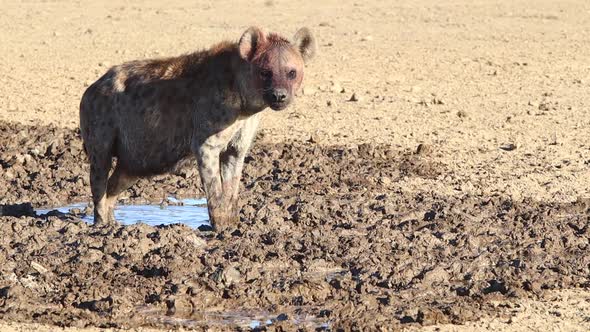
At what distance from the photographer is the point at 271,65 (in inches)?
309

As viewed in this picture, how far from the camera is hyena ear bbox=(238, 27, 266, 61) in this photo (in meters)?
7.88

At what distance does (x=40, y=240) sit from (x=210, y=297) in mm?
1266

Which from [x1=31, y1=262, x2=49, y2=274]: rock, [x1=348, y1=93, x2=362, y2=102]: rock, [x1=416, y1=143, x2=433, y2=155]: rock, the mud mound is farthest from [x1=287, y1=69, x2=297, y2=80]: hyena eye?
[x1=348, y1=93, x2=362, y2=102]: rock

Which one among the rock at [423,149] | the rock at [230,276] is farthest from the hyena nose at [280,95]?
the rock at [423,149]

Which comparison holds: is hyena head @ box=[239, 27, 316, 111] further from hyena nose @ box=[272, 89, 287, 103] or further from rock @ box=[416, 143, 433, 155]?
rock @ box=[416, 143, 433, 155]

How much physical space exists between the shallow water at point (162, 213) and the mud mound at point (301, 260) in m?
0.19

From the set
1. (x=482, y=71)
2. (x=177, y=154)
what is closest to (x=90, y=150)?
(x=177, y=154)

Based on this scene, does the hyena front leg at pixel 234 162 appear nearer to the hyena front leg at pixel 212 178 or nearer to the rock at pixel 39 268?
the hyena front leg at pixel 212 178

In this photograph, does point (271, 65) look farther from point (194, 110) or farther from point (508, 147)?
point (508, 147)

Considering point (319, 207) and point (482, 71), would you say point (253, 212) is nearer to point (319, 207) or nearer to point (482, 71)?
point (319, 207)

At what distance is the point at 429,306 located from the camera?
6.86 meters

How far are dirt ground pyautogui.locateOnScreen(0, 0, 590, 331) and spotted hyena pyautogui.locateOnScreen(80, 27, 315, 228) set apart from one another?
391 millimetres

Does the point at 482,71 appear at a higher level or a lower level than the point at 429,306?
lower

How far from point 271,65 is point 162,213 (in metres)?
1.80
